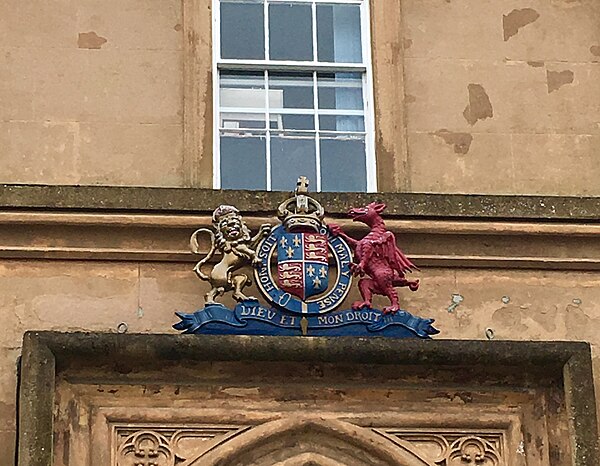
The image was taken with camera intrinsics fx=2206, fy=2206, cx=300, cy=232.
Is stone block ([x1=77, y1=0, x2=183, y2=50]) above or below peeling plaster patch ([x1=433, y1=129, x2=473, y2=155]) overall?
above

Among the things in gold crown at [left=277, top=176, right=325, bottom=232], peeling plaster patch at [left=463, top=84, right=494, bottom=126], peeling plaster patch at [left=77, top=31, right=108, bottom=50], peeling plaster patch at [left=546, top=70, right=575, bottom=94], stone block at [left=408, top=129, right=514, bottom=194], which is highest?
peeling plaster patch at [left=77, top=31, right=108, bottom=50]

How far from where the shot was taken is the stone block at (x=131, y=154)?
14.5m

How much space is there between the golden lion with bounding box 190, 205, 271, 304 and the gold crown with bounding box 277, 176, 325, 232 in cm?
14

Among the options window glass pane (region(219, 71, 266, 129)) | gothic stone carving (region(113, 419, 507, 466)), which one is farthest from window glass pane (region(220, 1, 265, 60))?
gothic stone carving (region(113, 419, 507, 466))

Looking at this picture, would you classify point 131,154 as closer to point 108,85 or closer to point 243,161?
point 108,85

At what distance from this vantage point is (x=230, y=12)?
15.2m

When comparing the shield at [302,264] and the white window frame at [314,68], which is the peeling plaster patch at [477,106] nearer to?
A: the white window frame at [314,68]

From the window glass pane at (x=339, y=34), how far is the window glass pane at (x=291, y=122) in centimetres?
47

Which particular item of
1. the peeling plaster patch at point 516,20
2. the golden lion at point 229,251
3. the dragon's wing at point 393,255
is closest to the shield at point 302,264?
the golden lion at point 229,251

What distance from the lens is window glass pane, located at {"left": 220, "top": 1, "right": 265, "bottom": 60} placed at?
593 inches

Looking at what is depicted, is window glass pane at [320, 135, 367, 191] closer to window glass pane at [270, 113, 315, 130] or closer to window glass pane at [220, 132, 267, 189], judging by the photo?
window glass pane at [270, 113, 315, 130]

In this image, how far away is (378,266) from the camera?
45.1 ft

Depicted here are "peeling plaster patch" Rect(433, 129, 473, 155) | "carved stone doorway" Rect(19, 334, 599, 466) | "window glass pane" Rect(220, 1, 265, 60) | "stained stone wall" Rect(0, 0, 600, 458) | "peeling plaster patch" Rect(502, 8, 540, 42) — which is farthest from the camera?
"peeling plaster patch" Rect(502, 8, 540, 42)

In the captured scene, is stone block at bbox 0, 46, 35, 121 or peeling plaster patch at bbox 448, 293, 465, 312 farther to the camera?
stone block at bbox 0, 46, 35, 121
